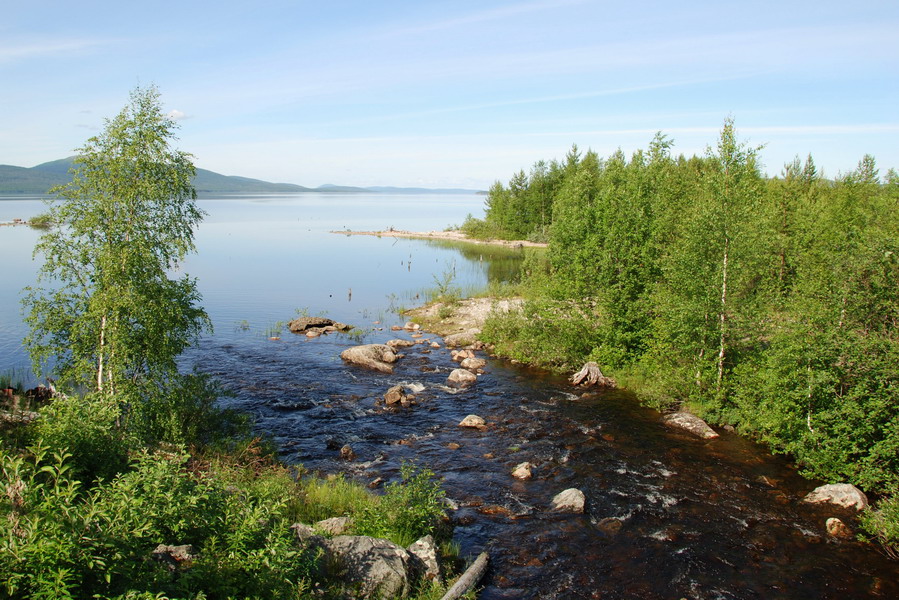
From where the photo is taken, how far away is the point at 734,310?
25547 millimetres

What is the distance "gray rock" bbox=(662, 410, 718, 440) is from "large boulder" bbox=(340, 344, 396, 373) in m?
15.6

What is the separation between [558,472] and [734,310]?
1214cm

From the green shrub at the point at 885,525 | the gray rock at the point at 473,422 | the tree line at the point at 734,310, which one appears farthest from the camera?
the gray rock at the point at 473,422

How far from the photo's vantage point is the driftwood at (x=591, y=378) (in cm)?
3050

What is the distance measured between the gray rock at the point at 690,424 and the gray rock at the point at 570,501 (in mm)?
8834

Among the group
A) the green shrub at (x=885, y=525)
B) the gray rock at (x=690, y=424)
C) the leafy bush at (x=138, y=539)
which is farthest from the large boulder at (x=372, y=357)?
the green shrub at (x=885, y=525)

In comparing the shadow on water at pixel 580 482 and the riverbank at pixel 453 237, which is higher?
the riverbank at pixel 453 237

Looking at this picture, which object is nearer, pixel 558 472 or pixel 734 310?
pixel 558 472

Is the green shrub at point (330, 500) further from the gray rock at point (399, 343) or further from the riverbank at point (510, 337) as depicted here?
the gray rock at point (399, 343)

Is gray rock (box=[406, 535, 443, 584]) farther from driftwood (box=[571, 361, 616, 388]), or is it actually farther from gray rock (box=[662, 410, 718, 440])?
driftwood (box=[571, 361, 616, 388])

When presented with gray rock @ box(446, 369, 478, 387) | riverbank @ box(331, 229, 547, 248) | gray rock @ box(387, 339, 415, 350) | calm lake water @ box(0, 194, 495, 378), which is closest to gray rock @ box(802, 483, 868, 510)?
gray rock @ box(446, 369, 478, 387)

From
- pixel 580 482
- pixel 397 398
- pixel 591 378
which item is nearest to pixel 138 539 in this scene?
pixel 580 482

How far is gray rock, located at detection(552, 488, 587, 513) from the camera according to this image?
17.7 metres

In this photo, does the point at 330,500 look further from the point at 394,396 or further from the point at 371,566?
the point at 394,396
